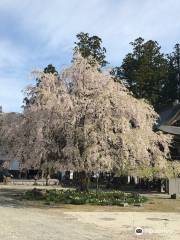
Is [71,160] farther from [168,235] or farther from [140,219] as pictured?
[168,235]

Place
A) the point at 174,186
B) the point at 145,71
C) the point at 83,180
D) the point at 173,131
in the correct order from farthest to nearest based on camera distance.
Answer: the point at 145,71 < the point at 173,131 < the point at 174,186 < the point at 83,180

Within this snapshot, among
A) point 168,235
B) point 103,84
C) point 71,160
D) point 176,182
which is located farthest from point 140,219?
point 176,182

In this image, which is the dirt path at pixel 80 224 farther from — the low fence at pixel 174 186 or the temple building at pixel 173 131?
the temple building at pixel 173 131

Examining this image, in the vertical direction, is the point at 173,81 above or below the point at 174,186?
above

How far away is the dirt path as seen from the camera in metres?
18.6

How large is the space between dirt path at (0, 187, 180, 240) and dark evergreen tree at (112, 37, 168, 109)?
63818 mm

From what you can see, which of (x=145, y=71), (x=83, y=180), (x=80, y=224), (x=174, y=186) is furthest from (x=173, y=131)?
(x=145, y=71)

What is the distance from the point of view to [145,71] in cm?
9356

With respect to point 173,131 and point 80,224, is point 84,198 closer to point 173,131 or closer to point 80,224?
point 80,224

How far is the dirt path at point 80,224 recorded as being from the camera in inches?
733

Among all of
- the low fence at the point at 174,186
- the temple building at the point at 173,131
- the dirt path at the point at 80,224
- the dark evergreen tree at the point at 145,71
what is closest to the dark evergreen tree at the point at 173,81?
the dark evergreen tree at the point at 145,71

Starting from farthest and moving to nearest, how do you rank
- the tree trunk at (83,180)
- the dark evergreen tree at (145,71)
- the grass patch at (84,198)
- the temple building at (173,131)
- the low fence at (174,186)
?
1. the dark evergreen tree at (145,71)
2. the temple building at (173,131)
3. the low fence at (174,186)
4. the tree trunk at (83,180)
5. the grass patch at (84,198)

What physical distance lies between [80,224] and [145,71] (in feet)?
239

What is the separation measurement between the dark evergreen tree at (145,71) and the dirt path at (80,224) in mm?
63818
